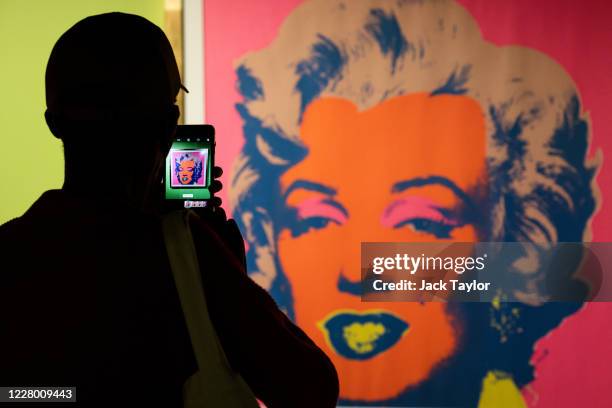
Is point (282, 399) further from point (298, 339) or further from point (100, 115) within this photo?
point (100, 115)

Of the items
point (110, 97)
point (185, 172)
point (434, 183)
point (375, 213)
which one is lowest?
point (375, 213)

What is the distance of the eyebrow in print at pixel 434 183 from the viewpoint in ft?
6.81

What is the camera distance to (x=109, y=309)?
0.46 m

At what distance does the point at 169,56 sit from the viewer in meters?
0.50

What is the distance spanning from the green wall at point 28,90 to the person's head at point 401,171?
2.34ft

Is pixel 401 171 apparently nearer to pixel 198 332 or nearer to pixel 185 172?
pixel 185 172

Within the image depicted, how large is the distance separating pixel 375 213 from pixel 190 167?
1.10 meters

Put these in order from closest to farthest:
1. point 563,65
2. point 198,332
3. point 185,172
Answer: point 198,332 → point 185,172 → point 563,65

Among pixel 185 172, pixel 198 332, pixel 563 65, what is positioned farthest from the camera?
pixel 563 65

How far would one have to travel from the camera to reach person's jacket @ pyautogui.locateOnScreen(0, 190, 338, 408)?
455 millimetres

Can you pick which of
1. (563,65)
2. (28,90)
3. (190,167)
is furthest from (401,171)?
(28,90)

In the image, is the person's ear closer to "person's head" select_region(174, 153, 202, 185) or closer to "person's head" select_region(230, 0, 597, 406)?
"person's head" select_region(174, 153, 202, 185)

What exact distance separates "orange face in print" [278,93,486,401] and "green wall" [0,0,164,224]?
94 cm

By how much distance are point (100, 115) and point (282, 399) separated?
0.30 metres
